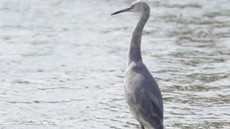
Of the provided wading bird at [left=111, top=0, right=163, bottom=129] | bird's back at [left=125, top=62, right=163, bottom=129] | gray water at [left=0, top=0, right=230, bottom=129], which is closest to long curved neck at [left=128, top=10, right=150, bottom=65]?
wading bird at [left=111, top=0, right=163, bottom=129]

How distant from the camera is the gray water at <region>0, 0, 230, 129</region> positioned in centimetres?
825

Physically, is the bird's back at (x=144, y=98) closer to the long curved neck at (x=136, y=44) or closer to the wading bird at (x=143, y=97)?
the wading bird at (x=143, y=97)

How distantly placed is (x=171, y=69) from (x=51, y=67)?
194 centimetres

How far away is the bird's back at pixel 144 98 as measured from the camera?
264 inches

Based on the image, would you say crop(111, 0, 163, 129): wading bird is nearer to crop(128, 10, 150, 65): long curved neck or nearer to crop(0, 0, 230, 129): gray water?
crop(128, 10, 150, 65): long curved neck

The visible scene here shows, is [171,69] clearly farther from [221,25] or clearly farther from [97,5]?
[97,5]

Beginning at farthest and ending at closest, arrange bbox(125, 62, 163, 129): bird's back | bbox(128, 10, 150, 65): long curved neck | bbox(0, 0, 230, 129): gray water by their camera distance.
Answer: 1. bbox(0, 0, 230, 129): gray water
2. bbox(128, 10, 150, 65): long curved neck
3. bbox(125, 62, 163, 129): bird's back

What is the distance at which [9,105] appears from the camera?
28.5 feet

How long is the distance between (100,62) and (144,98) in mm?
4514

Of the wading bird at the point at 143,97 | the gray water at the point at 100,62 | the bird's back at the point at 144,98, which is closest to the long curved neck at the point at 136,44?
the wading bird at the point at 143,97

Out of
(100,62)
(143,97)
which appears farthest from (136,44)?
(100,62)

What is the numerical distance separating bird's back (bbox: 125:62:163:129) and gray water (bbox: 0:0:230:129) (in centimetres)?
83

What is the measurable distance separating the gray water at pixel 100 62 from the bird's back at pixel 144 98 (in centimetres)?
83

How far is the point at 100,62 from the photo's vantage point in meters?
11.3
